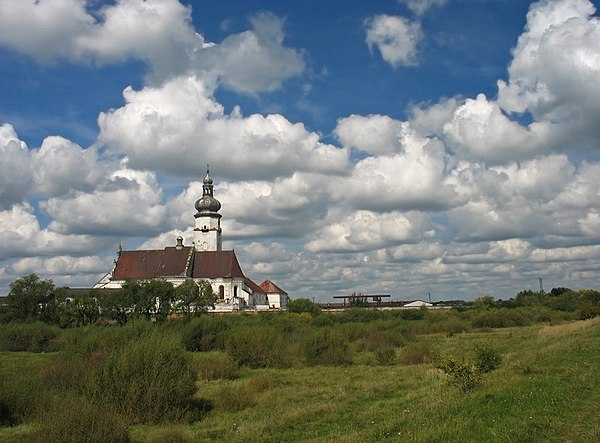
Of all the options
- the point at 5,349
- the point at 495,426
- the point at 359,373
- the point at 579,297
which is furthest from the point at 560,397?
the point at 579,297

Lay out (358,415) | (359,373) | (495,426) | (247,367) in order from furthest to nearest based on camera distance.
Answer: (247,367) → (359,373) → (358,415) → (495,426)

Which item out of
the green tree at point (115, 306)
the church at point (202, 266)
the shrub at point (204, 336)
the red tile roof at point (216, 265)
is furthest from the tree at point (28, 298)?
the red tile roof at point (216, 265)

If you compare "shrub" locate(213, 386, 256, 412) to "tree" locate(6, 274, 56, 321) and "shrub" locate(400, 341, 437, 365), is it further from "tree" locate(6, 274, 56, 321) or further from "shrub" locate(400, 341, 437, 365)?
"tree" locate(6, 274, 56, 321)

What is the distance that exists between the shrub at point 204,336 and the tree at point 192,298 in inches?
755

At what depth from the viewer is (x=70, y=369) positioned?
18.1 meters

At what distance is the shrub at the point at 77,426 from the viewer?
10.5 m

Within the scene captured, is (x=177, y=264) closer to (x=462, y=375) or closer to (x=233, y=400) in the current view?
A: (x=233, y=400)

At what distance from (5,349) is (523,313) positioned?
4958 centimetres

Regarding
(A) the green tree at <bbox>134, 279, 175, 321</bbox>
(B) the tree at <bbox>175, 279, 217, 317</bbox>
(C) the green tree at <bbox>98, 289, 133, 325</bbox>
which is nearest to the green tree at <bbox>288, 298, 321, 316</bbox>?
(B) the tree at <bbox>175, 279, 217, 317</bbox>

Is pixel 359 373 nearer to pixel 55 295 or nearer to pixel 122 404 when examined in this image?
pixel 122 404

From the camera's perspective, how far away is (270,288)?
96.0 metres

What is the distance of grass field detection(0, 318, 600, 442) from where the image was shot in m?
10.5

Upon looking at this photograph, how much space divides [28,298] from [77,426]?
46648 mm

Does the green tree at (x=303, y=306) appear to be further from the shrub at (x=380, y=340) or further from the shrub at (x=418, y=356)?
the shrub at (x=418, y=356)
